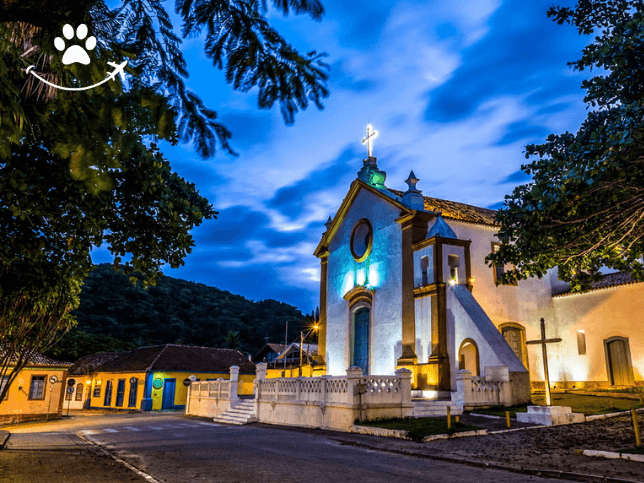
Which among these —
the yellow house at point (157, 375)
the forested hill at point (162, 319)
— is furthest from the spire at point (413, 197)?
the forested hill at point (162, 319)

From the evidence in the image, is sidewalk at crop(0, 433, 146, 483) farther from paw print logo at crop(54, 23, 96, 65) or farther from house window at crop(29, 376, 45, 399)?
house window at crop(29, 376, 45, 399)

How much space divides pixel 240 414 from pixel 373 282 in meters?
8.36

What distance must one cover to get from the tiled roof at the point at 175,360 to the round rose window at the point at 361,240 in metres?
19.8

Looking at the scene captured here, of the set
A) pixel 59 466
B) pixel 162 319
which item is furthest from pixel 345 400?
pixel 162 319

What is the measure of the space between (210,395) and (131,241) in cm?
2047

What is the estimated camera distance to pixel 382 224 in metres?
23.7

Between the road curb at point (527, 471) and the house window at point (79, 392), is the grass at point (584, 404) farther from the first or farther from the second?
the house window at point (79, 392)

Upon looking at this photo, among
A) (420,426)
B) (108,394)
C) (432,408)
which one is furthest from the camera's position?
(108,394)

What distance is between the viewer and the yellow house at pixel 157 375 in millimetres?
37094

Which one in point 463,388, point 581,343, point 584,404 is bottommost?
point 584,404

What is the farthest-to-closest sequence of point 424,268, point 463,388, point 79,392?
point 79,392
point 424,268
point 463,388

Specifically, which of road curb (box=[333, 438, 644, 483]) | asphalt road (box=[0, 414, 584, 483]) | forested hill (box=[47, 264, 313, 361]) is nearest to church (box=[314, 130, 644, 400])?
asphalt road (box=[0, 414, 584, 483])

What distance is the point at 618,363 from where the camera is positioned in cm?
2022

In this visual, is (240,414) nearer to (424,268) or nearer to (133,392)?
(424,268)
